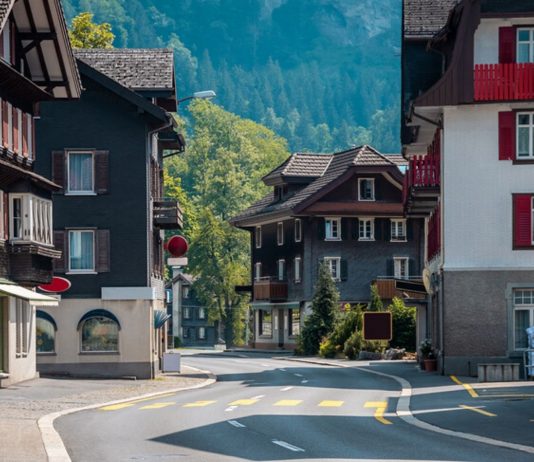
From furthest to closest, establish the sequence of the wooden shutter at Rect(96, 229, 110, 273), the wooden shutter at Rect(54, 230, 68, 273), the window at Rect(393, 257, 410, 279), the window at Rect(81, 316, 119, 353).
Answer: the window at Rect(393, 257, 410, 279) < the wooden shutter at Rect(54, 230, 68, 273) < the wooden shutter at Rect(96, 229, 110, 273) < the window at Rect(81, 316, 119, 353)

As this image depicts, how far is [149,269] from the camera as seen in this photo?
5691 cm

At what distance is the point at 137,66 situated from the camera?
5897 centimetres

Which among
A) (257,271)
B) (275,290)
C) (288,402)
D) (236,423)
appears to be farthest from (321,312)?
(236,423)

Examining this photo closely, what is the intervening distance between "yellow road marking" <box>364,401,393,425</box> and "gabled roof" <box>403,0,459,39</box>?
20.3 meters

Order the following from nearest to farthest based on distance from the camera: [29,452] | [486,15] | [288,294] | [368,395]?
1. [29,452]
2. [368,395]
3. [486,15]
4. [288,294]

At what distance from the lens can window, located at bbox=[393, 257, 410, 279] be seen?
95.4 m

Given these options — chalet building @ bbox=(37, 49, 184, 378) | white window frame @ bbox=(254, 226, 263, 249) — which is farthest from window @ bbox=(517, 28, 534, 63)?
white window frame @ bbox=(254, 226, 263, 249)

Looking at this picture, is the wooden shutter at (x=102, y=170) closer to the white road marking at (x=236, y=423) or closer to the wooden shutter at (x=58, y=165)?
the wooden shutter at (x=58, y=165)

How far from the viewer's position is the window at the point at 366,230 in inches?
3765

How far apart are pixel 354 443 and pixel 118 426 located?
5875 millimetres

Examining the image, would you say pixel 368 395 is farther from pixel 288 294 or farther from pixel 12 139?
pixel 288 294

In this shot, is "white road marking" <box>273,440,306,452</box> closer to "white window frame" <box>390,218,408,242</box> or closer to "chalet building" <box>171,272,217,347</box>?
"white window frame" <box>390,218,408,242</box>

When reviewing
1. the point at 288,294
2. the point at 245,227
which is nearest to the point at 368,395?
the point at 288,294

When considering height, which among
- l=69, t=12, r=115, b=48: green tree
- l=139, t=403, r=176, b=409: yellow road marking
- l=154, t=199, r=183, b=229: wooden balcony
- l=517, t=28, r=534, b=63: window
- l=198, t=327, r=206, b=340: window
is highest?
l=69, t=12, r=115, b=48: green tree
